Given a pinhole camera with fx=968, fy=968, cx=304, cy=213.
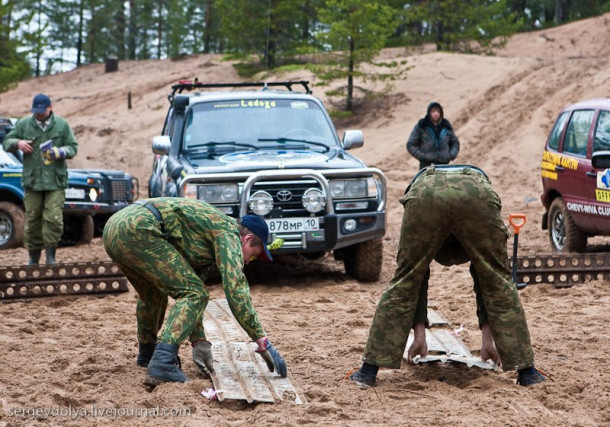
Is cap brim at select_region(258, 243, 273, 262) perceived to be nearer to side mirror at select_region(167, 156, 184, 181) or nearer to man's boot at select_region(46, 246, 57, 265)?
side mirror at select_region(167, 156, 184, 181)

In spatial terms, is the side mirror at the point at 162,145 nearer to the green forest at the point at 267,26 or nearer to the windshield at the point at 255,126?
the windshield at the point at 255,126

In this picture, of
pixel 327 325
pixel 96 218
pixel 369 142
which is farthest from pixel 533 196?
pixel 327 325

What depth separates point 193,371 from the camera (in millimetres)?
6414

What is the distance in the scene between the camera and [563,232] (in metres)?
11.4

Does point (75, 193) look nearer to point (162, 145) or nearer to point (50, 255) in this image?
point (50, 255)

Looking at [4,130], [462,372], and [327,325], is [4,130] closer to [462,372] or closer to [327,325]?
Answer: [327,325]

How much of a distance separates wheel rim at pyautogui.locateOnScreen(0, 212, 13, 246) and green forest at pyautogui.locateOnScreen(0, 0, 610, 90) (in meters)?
13.4

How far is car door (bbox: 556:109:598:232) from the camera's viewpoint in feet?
34.7

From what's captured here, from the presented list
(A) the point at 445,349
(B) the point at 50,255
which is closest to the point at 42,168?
(B) the point at 50,255

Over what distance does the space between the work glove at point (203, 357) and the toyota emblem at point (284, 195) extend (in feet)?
11.6

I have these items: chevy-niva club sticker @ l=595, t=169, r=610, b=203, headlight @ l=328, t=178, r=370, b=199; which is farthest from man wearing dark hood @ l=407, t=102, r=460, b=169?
headlight @ l=328, t=178, r=370, b=199

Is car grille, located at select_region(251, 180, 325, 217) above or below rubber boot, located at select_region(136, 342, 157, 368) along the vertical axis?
above

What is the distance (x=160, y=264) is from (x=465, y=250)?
1.82 meters

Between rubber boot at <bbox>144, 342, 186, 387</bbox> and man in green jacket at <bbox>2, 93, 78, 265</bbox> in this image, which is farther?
man in green jacket at <bbox>2, 93, 78, 265</bbox>
